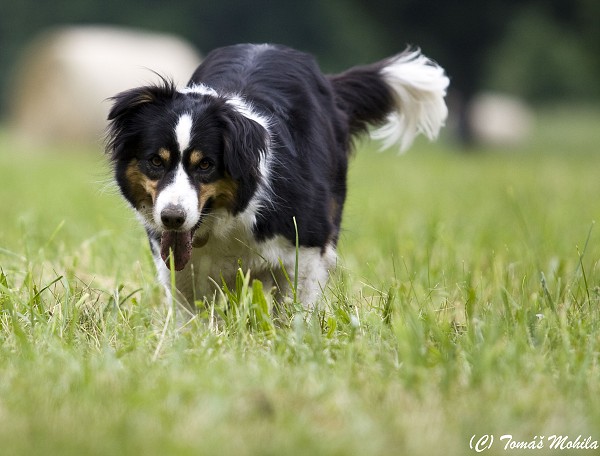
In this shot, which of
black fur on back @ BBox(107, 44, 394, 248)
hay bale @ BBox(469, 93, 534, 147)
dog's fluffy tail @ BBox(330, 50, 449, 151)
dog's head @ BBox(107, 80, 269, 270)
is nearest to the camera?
dog's head @ BBox(107, 80, 269, 270)

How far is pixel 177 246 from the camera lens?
155 inches

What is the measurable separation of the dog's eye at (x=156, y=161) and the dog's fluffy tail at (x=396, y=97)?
4.77 feet

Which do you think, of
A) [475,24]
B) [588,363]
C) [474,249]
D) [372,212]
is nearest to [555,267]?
[474,249]

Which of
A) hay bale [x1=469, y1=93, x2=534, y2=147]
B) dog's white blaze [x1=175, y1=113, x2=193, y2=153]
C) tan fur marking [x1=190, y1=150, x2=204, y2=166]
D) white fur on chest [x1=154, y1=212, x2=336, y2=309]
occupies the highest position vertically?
dog's white blaze [x1=175, y1=113, x2=193, y2=153]

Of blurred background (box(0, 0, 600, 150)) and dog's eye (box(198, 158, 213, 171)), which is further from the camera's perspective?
blurred background (box(0, 0, 600, 150))

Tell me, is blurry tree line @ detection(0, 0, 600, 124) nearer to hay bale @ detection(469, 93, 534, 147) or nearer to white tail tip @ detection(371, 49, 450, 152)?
hay bale @ detection(469, 93, 534, 147)

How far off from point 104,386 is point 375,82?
2982 millimetres

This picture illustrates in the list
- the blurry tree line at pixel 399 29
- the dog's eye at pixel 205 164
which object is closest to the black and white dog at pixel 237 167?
the dog's eye at pixel 205 164

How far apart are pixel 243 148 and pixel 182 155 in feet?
0.80

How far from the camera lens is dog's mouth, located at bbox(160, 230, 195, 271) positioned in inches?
154

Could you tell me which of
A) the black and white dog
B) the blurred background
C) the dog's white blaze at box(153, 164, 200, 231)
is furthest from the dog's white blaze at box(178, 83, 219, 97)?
the blurred background

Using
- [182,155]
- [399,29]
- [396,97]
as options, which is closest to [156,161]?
[182,155]

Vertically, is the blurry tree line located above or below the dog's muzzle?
below

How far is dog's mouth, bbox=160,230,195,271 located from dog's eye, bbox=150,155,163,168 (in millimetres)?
284
